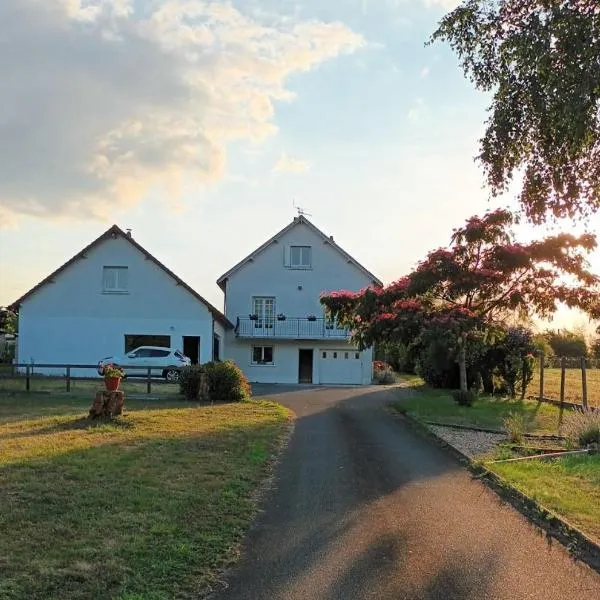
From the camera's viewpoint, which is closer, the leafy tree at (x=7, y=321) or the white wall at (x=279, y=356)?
the white wall at (x=279, y=356)

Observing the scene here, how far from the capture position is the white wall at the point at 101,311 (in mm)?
36031

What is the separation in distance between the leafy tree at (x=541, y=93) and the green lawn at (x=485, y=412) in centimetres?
762

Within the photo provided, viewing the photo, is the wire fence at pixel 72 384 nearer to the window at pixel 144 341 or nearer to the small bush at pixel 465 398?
the window at pixel 144 341

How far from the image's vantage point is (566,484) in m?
9.14

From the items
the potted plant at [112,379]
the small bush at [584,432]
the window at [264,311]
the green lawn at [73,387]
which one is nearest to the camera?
the small bush at [584,432]

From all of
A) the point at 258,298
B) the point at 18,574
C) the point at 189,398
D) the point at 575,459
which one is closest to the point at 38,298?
the point at 258,298

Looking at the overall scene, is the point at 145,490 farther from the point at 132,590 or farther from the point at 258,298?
the point at 258,298

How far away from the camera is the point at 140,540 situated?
6199 millimetres

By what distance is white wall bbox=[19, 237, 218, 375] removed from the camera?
36.0 m

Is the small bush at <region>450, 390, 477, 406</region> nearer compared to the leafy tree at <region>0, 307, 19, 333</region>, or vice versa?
the small bush at <region>450, 390, 477, 406</region>

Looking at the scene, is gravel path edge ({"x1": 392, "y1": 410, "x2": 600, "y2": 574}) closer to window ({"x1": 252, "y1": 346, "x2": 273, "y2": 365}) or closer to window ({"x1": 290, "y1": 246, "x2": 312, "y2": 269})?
window ({"x1": 290, "y1": 246, "x2": 312, "y2": 269})

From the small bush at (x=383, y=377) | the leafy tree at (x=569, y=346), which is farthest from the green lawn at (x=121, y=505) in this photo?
the leafy tree at (x=569, y=346)

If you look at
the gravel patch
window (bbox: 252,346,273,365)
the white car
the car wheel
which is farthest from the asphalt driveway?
window (bbox: 252,346,273,365)

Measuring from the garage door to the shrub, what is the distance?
1790cm
